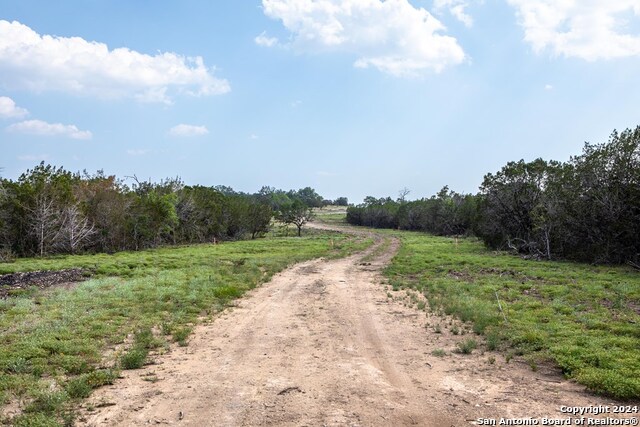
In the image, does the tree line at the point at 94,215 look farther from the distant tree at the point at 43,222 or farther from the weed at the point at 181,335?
the weed at the point at 181,335

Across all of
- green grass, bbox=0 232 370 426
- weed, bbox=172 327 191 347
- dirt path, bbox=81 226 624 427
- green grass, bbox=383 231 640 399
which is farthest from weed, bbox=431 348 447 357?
green grass, bbox=0 232 370 426

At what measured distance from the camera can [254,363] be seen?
8039 millimetres

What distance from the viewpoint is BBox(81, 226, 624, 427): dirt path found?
5.84m

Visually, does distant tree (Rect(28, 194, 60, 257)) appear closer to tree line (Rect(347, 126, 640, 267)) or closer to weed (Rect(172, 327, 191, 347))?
weed (Rect(172, 327, 191, 347))

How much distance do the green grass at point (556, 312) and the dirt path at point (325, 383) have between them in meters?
0.77

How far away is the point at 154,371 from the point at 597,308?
12.7 m

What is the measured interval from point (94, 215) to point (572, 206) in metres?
39.5

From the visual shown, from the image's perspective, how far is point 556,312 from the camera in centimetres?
1235

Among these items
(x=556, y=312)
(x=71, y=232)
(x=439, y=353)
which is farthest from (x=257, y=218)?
(x=439, y=353)

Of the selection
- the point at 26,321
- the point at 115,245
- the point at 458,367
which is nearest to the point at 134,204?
the point at 115,245

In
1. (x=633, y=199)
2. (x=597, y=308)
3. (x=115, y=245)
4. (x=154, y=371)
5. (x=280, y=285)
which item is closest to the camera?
(x=154, y=371)

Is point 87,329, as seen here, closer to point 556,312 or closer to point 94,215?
point 556,312

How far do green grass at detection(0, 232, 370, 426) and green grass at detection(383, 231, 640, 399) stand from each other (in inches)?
296

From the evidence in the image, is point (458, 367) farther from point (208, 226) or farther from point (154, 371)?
point (208, 226)
